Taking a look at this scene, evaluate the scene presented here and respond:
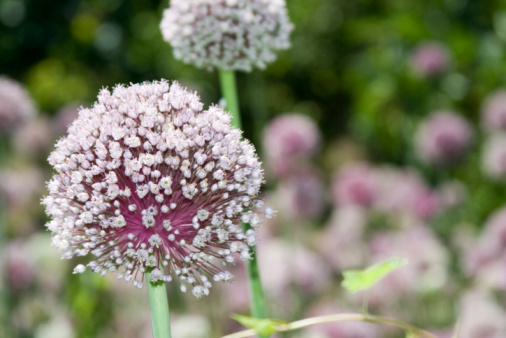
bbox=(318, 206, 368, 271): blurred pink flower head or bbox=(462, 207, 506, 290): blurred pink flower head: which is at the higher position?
bbox=(318, 206, 368, 271): blurred pink flower head

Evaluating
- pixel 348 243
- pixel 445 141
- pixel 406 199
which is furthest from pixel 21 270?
pixel 445 141

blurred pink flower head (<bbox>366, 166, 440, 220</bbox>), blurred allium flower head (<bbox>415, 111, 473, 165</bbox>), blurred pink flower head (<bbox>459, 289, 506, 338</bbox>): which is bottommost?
blurred pink flower head (<bbox>459, 289, 506, 338</bbox>)

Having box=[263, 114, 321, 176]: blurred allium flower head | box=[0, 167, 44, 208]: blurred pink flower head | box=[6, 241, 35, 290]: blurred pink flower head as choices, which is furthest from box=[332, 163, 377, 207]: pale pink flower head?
box=[0, 167, 44, 208]: blurred pink flower head

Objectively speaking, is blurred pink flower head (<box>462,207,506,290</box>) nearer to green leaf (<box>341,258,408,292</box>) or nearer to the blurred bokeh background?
the blurred bokeh background

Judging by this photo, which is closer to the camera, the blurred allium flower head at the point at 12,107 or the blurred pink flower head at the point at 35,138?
the blurred allium flower head at the point at 12,107

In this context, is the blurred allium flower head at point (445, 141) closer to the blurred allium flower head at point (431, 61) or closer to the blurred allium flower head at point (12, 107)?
the blurred allium flower head at point (431, 61)

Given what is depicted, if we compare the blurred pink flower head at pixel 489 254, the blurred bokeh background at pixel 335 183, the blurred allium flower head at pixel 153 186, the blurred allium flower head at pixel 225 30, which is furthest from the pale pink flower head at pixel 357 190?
the blurred allium flower head at pixel 153 186

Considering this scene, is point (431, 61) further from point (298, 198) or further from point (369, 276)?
point (369, 276)
